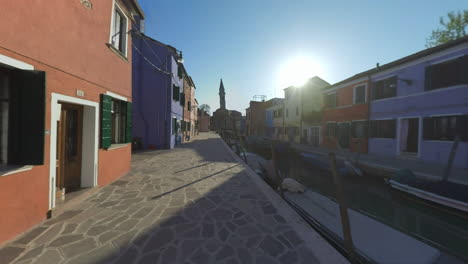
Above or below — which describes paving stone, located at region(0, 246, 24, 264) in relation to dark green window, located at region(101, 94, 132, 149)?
below

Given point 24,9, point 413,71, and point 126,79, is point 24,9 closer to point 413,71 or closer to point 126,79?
point 126,79

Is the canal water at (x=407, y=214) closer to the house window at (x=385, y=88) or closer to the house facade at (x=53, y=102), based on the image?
the house facade at (x=53, y=102)

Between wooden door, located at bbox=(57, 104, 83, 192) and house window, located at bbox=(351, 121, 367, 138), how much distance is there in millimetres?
17084

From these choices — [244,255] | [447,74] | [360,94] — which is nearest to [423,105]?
[447,74]

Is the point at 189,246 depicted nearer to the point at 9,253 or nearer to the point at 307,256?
the point at 307,256

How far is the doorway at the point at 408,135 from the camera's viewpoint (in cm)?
1140

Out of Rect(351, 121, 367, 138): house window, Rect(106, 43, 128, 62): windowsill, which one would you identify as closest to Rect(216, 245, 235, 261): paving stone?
Rect(106, 43, 128, 62): windowsill

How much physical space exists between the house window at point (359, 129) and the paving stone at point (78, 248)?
55.2ft

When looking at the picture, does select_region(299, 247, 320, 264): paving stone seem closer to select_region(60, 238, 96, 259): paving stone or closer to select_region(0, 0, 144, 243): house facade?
select_region(60, 238, 96, 259): paving stone

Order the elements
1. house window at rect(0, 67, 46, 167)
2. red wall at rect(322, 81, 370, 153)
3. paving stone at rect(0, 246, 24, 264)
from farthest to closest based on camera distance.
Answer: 1. red wall at rect(322, 81, 370, 153)
2. house window at rect(0, 67, 46, 167)
3. paving stone at rect(0, 246, 24, 264)

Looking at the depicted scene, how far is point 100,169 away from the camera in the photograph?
485 cm

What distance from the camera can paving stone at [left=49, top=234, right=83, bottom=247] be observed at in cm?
259

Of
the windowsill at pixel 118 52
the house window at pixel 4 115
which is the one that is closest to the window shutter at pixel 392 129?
the windowsill at pixel 118 52

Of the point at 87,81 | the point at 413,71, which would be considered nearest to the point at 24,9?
the point at 87,81
